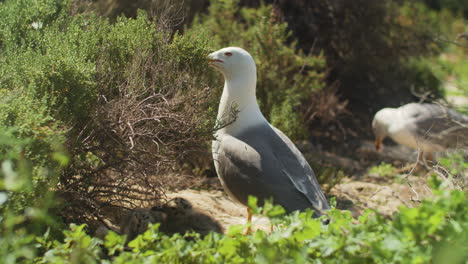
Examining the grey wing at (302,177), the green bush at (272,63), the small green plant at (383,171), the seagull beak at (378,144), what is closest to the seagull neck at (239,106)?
the grey wing at (302,177)

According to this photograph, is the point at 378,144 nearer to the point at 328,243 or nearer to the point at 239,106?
the point at 239,106

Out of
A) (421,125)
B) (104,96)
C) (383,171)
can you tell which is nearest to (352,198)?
(383,171)

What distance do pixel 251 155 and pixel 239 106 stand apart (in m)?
0.47

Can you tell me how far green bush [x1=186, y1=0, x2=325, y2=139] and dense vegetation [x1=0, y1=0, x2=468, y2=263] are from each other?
0.02 m

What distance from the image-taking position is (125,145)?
128 inches

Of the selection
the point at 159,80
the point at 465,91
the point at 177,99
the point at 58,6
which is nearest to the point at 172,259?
the point at 177,99

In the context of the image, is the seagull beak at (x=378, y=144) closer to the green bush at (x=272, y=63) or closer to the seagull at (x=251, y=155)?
the green bush at (x=272, y=63)

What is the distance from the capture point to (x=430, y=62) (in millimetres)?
8234

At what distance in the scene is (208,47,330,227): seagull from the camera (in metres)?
3.47

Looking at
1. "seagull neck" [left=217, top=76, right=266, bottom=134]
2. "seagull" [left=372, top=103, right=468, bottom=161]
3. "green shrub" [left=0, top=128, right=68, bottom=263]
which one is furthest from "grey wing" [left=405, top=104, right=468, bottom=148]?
"green shrub" [left=0, top=128, right=68, bottom=263]

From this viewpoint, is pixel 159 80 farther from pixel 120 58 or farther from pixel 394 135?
pixel 394 135

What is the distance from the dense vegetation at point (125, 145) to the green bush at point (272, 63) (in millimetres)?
23

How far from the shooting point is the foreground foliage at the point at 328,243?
2012 millimetres

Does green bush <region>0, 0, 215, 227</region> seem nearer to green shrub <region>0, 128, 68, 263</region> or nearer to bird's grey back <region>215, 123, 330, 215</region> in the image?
green shrub <region>0, 128, 68, 263</region>
